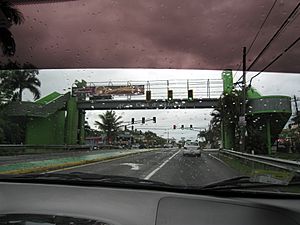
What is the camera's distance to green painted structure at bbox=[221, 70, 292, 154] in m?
2.77

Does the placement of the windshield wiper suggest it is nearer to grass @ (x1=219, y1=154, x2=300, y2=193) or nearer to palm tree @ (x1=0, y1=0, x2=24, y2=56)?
grass @ (x1=219, y1=154, x2=300, y2=193)

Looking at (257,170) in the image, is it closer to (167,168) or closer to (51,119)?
(167,168)

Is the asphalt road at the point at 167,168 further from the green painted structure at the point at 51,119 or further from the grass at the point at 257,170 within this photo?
the green painted structure at the point at 51,119

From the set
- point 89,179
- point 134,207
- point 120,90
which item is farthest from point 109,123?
point 134,207

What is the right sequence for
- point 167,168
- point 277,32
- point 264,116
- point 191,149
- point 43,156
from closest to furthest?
point 264,116 → point 277,32 → point 43,156 → point 167,168 → point 191,149

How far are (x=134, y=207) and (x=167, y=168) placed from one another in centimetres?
174

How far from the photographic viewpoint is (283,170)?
2535mm

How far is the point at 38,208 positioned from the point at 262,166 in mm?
1796

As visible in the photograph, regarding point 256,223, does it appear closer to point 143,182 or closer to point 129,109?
point 143,182

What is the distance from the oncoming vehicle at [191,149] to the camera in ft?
14.4

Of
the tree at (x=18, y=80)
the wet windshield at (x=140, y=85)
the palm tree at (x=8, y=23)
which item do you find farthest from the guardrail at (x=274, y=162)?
the palm tree at (x=8, y=23)

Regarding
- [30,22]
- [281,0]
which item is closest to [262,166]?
[281,0]

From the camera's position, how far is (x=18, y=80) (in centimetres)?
359

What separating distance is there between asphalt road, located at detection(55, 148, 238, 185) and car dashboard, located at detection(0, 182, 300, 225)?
0.63 metres
